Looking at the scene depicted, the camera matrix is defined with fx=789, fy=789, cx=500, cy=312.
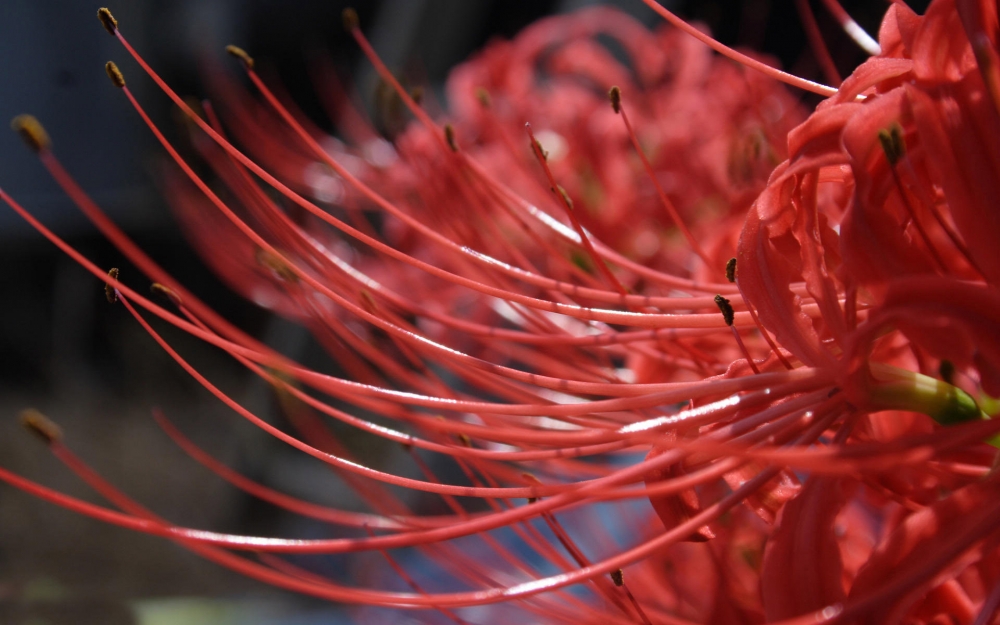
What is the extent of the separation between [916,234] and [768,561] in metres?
0.21

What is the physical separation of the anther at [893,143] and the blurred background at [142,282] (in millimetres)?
1588

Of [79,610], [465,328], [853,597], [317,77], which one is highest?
[317,77]

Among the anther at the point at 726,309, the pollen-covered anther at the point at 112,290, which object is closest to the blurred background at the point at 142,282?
the pollen-covered anther at the point at 112,290

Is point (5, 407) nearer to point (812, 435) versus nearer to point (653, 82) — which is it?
point (653, 82)

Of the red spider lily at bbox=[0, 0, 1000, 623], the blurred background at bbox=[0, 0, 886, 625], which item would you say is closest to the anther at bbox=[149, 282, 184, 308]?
the red spider lily at bbox=[0, 0, 1000, 623]

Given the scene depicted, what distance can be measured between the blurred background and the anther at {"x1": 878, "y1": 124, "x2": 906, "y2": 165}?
1.59m

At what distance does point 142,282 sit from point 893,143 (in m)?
2.26

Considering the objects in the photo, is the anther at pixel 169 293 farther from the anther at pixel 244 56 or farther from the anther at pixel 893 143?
the anther at pixel 893 143

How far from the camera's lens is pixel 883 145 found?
385 millimetres

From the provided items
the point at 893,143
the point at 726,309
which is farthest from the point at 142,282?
the point at 893,143

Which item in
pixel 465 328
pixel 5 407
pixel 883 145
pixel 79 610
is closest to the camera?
pixel 883 145

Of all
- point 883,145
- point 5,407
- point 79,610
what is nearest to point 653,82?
point 883,145

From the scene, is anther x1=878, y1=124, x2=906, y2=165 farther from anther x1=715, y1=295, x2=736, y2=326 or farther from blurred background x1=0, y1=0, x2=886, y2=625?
blurred background x1=0, y1=0, x2=886, y2=625

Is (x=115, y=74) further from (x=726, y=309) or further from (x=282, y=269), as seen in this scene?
(x=726, y=309)
